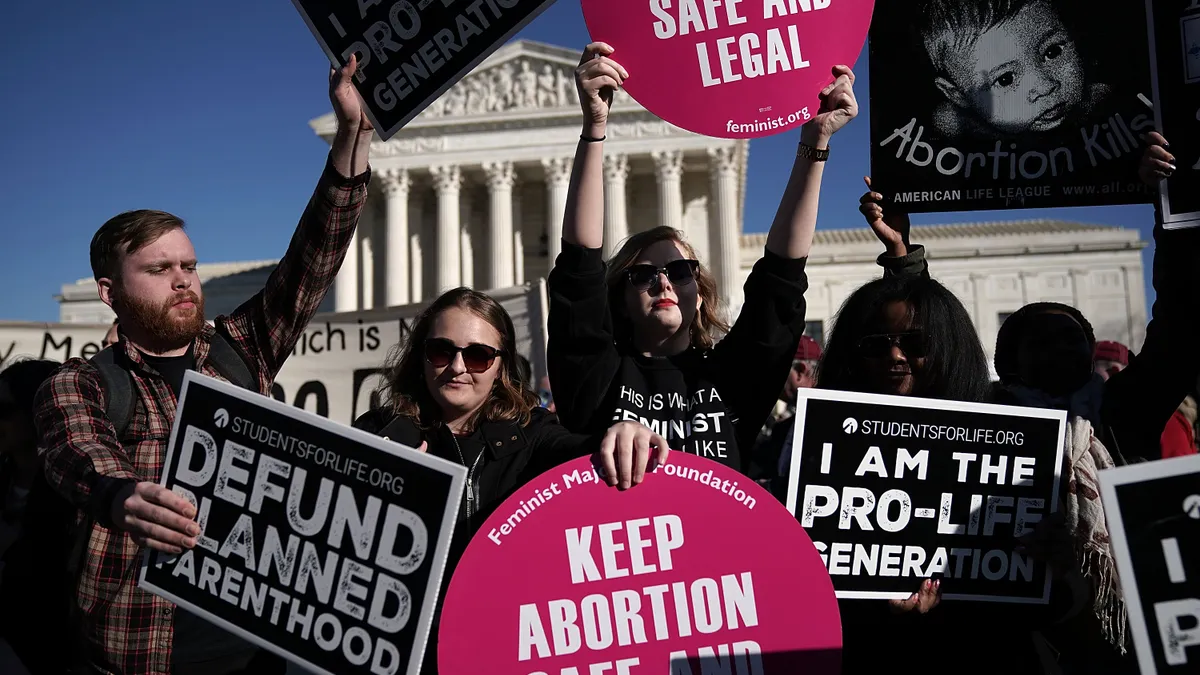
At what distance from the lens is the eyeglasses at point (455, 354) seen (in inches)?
91.0

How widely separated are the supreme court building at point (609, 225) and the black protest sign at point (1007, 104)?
123 feet

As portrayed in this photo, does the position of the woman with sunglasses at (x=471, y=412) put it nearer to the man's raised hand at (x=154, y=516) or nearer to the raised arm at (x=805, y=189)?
the man's raised hand at (x=154, y=516)

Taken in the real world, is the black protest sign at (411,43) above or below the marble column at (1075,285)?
below

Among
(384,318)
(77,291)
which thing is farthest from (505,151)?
(384,318)

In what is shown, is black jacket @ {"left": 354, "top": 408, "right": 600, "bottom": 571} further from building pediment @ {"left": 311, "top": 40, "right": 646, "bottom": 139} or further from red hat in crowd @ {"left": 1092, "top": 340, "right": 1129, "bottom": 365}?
building pediment @ {"left": 311, "top": 40, "right": 646, "bottom": 139}

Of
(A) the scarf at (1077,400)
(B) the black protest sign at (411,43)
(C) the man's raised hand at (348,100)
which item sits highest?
(B) the black protest sign at (411,43)

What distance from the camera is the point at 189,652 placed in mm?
2236

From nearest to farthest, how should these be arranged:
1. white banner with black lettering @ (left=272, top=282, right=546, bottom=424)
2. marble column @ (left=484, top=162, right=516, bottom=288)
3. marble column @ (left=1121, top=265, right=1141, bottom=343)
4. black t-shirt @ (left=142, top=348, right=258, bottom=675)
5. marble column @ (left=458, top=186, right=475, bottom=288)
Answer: black t-shirt @ (left=142, top=348, right=258, bottom=675)
white banner with black lettering @ (left=272, top=282, right=546, bottom=424)
marble column @ (left=1121, top=265, right=1141, bottom=343)
marble column @ (left=484, top=162, right=516, bottom=288)
marble column @ (left=458, top=186, right=475, bottom=288)

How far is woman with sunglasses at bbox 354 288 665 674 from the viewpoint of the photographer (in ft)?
7.17

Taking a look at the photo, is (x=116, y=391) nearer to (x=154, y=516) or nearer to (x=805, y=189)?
(x=154, y=516)

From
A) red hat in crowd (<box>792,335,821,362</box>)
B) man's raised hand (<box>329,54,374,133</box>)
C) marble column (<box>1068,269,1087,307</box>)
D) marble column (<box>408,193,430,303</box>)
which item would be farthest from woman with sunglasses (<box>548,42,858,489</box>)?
marble column (<box>1068,269,1087,307</box>)

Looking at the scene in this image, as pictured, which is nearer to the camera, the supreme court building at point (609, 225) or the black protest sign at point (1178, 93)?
the black protest sign at point (1178, 93)

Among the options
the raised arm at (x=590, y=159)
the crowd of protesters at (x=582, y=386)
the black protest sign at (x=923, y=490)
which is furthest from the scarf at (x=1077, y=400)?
the raised arm at (x=590, y=159)

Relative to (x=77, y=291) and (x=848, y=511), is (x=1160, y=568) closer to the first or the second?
(x=848, y=511)
